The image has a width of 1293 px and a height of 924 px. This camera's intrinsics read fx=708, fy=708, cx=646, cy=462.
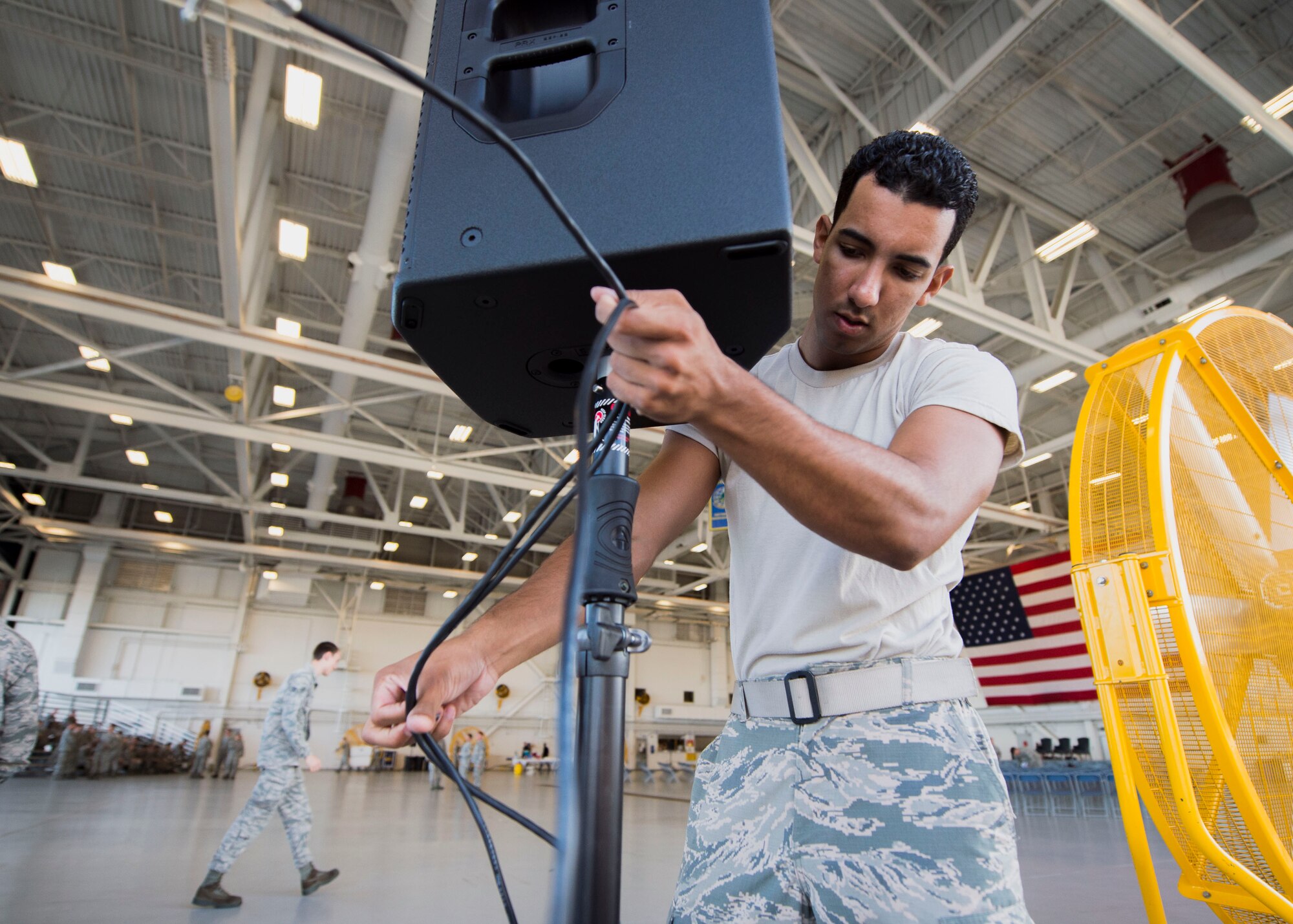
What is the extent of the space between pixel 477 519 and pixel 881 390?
18228 millimetres

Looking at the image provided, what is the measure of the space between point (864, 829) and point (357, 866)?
4.90 metres

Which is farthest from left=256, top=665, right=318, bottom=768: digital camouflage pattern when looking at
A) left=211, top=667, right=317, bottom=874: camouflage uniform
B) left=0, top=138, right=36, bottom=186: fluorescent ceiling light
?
left=0, top=138, right=36, bottom=186: fluorescent ceiling light

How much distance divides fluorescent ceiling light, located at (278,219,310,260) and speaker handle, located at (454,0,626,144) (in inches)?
273

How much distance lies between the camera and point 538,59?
73cm

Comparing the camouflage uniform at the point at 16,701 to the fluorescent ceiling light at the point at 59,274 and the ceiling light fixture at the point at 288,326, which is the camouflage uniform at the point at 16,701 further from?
the ceiling light fixture at the point at 288,326

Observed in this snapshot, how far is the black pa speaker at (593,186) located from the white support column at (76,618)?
64.3 ft

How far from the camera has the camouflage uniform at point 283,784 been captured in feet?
12.2

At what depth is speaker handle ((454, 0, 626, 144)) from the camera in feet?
2.17

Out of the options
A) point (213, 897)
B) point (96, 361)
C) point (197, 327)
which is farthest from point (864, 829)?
point (96, 361)

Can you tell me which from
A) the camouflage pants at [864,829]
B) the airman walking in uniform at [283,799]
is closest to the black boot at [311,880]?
the airman walking in uniform at [283,799]

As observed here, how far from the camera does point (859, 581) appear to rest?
86 cm

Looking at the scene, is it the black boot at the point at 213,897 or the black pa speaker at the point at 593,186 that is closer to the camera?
the black pa speaker at the point at 593,186

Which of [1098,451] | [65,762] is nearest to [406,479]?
[65,762]

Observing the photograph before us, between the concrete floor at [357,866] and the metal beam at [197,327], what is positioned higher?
the metal beam at [197,327]
